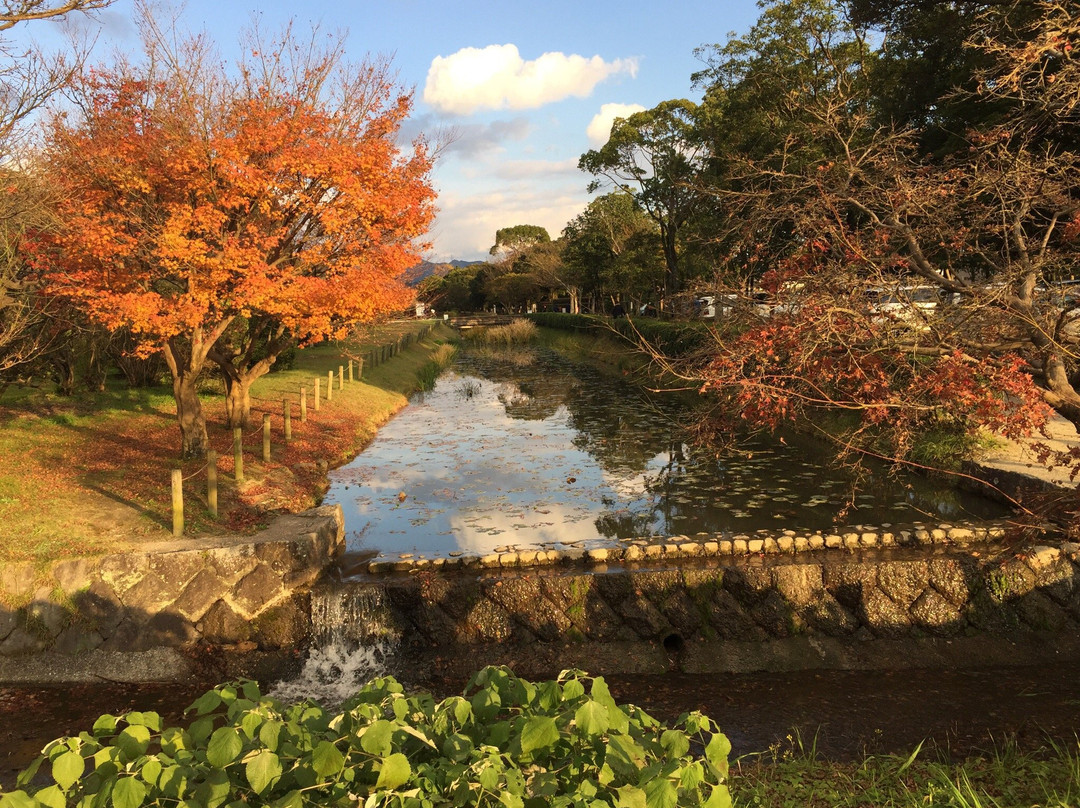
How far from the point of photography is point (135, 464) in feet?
44.8

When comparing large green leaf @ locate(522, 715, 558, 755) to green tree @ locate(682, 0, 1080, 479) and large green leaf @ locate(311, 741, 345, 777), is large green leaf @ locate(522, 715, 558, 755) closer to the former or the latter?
large green leaf @ locate(311, 741, 345, 777)

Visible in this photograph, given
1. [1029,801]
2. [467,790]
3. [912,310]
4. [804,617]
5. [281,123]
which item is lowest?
[804,617]

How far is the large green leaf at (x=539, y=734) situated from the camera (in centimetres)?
247

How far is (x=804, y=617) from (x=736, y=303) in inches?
211

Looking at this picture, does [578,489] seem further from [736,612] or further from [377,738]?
[377,738]

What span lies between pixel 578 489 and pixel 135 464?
8.51 m

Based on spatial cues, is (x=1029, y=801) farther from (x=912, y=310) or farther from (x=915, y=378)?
(x=912, y=310)

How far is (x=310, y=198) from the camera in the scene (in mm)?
13070

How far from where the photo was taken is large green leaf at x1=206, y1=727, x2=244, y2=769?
7.89ft

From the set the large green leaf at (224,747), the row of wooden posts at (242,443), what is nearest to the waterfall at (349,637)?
the row of wooden posts at (242,443)

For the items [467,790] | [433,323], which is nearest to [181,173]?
[467,790]

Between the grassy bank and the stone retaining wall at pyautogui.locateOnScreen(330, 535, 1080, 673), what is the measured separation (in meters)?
3.48

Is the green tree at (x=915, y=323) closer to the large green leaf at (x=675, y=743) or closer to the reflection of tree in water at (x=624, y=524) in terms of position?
the large green leaf at (x=675, y=743)

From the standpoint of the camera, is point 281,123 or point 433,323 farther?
point 433,323
